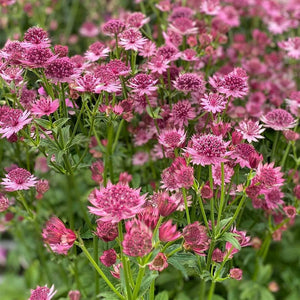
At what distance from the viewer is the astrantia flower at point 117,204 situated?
0.57 m

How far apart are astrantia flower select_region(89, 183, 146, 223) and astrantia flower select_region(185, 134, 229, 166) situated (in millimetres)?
124

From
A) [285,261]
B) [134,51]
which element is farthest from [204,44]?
[285,261]

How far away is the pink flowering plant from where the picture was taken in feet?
2.10

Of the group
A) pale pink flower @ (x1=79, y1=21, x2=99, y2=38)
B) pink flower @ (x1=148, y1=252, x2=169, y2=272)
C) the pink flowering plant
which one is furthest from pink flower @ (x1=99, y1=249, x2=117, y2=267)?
pale pink flower @ (x1=79, y1=21, x2=99, y2=38)

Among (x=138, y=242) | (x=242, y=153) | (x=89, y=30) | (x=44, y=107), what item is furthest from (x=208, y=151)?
(x=89, y=30)

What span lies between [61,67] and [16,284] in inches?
45.0

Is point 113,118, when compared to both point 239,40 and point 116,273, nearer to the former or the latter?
point 116,273

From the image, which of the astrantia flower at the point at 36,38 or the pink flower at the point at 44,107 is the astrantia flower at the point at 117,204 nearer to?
the pink flower at the point at 44,107

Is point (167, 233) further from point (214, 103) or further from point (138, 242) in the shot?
point (214, 103)

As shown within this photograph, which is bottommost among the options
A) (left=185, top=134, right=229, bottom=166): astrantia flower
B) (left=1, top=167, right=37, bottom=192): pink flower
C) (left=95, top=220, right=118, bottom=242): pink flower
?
(left=1, top=167, right=37, bottom=192): pink flower

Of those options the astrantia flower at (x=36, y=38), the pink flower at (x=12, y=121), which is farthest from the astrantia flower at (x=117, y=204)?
the astrantia flower at (x=36, y=38)

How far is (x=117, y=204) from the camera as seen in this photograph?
1.89ft

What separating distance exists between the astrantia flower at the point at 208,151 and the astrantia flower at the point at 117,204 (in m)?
0.12

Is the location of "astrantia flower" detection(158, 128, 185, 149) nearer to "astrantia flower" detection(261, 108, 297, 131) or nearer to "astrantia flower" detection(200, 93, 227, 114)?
"astrantia flower" detection(200, 93, 227, 114)
